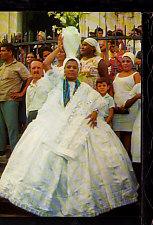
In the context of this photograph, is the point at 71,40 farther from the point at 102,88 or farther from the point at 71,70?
the point at 102,88

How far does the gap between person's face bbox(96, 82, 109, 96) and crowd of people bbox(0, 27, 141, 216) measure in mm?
12

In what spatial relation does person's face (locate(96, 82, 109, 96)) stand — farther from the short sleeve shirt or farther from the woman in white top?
the short sleeve shirt

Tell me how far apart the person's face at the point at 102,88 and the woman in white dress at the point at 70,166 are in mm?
53

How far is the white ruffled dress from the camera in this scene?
18.7 ft

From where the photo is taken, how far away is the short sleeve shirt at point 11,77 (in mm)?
5804

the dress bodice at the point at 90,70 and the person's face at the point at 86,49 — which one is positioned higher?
the person's face at the point at 86,49

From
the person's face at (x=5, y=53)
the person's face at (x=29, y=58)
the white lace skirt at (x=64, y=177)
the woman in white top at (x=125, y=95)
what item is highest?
the person's face at (x=5, y=53)

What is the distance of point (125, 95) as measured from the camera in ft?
19.1

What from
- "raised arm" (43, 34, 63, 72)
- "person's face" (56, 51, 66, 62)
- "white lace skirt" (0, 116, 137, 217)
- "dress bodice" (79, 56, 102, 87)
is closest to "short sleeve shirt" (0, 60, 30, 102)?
"raised arm" (43, 34, 63, 72)

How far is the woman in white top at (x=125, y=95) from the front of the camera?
19.0 ft

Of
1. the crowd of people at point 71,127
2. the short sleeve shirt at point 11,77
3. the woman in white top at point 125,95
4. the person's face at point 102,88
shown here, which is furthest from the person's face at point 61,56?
the woman in white top at point 125,95

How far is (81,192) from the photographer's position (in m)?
5.70

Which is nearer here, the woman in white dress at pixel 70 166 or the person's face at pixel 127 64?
the woman in white dress at pixel 70 166

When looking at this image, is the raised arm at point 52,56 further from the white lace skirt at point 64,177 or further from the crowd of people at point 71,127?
the white lace skirt at point 64,177
